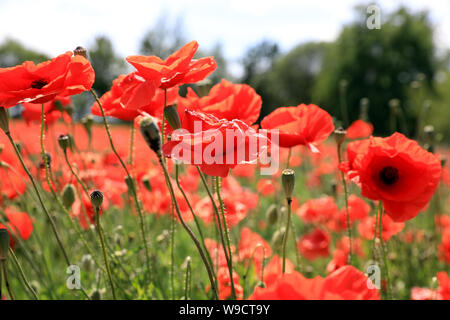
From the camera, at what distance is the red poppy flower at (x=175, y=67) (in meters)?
0.56

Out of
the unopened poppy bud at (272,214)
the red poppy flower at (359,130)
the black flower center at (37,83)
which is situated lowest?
the unopened poppy bud at (272,214)

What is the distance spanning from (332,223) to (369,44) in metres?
15.7

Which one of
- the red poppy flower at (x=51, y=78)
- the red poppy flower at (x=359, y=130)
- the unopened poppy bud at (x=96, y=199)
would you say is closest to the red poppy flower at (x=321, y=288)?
the unopened poppy bud at (x=96, y=199)

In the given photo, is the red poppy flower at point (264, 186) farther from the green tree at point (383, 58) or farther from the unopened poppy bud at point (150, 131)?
the green tree at point (383, 58)

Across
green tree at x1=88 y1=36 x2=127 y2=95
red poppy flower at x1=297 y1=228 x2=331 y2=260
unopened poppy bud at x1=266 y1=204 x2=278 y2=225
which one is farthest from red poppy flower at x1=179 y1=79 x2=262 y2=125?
green tree at x1=88 y1=36 x2=127 y2=95

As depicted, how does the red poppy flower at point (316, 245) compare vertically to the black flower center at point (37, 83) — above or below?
below

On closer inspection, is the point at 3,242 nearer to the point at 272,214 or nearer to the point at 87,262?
the point at 87,262

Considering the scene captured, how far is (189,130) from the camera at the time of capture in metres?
0.57

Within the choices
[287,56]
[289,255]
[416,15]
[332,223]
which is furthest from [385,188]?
[287,56]

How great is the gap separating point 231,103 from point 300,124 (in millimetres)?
133

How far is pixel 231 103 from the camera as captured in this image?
676 mm

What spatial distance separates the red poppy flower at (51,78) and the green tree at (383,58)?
48.1 feet

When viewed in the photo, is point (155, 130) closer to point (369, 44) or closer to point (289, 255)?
point (289, 255)

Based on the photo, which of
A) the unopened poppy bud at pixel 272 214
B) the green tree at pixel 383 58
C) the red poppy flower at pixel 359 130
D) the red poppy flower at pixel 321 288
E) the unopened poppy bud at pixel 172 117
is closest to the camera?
the red poppy flower at pixel 321 288
